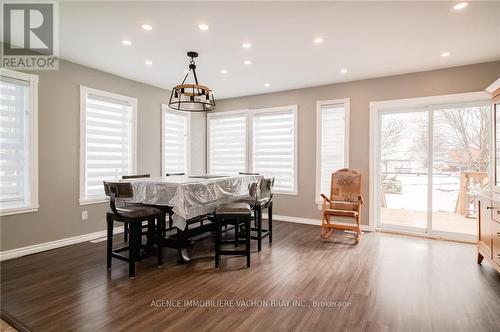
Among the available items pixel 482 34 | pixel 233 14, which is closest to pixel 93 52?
pixel 233 14

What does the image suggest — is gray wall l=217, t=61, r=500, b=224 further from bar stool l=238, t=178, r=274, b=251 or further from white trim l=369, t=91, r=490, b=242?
bar stool l=238, t=178, r=274, b=251

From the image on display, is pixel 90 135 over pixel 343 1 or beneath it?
beneath

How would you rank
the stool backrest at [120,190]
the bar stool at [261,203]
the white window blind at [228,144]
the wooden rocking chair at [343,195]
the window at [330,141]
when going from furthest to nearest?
the white window blind at [228,144] → the window at [330,141] → the wooden rocking chair at [343,195] → the bar stool at [261,203] → the stool backrest at [120,190]

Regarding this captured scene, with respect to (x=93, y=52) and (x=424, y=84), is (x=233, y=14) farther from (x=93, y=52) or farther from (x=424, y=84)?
(x=424, y=84)

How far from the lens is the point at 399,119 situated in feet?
15.0

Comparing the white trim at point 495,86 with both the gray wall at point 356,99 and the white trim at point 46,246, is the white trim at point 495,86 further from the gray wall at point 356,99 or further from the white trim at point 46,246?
the white trim at point 46,246

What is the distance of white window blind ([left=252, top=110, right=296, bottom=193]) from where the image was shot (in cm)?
543

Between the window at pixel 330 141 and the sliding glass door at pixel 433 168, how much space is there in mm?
620

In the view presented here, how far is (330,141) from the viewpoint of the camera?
502cm

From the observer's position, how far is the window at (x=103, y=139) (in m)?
4.07

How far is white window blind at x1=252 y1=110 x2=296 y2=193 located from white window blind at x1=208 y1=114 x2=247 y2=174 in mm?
298

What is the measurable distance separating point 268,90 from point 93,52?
3.16m
